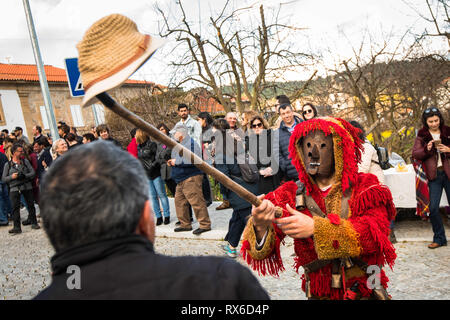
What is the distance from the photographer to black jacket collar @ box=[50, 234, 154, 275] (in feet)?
3.25

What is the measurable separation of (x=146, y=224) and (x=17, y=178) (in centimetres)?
818

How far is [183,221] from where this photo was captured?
22.0ft

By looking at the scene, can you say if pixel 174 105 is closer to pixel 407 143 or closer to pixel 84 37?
pixel 407 143

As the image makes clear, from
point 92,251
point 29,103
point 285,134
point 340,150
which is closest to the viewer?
point 92,251

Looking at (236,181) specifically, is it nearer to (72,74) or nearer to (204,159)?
(204,159)

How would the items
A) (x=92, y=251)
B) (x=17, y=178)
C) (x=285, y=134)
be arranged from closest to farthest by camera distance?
(x=92, y=251)
(x=285, y=134)
(x=17, y=178)

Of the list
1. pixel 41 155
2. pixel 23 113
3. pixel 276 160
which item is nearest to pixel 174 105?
pixel 41 155

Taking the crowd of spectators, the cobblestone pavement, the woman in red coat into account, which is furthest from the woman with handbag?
the woman in red coat

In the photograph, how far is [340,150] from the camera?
2.28 m

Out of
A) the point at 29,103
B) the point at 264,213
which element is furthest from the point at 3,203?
the point at 29,103

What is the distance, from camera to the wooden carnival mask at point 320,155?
2.29 meters

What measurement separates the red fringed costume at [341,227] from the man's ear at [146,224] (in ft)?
3.77

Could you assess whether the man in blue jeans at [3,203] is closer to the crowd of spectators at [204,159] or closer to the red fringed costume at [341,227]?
the crowd of spectators at [204,159]

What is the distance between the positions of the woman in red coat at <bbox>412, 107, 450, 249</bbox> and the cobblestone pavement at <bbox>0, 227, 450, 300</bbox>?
311mm
